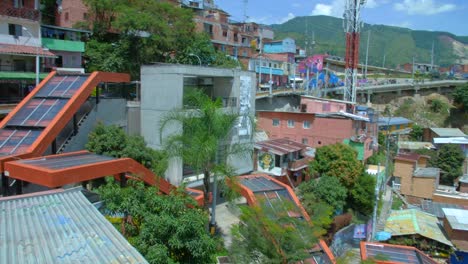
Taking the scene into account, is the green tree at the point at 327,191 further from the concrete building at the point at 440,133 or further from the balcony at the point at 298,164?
the concrete building at the point at 440,133

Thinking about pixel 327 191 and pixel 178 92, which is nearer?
pixel 178 92

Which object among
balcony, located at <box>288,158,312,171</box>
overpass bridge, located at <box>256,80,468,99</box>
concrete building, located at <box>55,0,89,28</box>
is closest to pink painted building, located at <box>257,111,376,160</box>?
balcony, located at <box>288,158,312,171</box>

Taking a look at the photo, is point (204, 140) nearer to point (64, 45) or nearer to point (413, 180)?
point (64, 45)

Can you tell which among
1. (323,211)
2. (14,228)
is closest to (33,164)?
(14,228)

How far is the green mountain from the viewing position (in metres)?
139

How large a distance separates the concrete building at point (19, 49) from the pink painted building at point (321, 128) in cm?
1872

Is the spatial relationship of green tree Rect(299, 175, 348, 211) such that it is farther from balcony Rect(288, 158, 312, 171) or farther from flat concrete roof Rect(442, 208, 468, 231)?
flat concrete roof Rect(442, 208, 468, 231)

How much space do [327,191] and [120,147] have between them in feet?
36.0

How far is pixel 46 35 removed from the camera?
1139 inches

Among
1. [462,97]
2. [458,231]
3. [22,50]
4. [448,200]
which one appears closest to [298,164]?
[458,231]

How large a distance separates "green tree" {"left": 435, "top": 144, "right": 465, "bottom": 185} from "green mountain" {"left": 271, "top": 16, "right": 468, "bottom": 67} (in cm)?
9537

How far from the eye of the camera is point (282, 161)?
23.7m

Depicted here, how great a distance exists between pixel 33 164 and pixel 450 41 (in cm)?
20416

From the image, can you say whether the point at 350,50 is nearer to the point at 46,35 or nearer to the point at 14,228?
the point at 46,35
